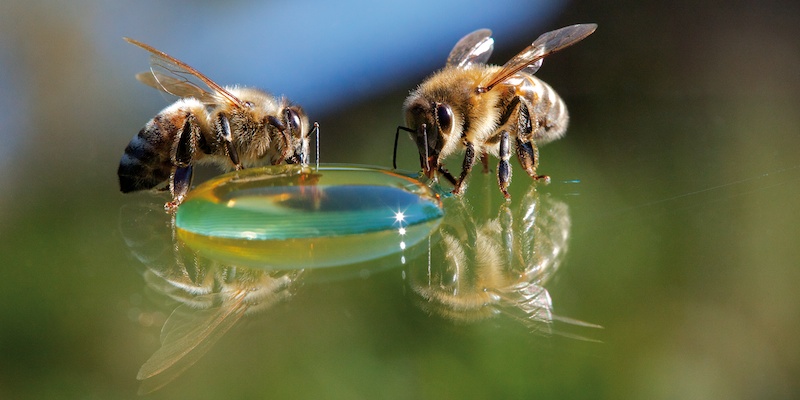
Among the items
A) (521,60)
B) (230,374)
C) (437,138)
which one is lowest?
(230,374)

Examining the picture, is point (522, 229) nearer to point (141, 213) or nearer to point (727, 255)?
point (727, 255)

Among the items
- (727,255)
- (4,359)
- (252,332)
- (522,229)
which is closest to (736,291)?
(727,255)

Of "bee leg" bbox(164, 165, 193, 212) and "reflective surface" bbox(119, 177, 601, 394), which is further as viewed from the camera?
"bee leg" bbox(164, 165, 193, 212)

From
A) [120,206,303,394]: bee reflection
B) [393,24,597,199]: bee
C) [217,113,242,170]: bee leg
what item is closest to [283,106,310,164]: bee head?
[217,113,242,170]: bee leg

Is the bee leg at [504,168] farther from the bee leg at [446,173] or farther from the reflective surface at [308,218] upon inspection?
the reflective surface at [308,218]

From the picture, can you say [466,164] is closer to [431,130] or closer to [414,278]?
[431,130]

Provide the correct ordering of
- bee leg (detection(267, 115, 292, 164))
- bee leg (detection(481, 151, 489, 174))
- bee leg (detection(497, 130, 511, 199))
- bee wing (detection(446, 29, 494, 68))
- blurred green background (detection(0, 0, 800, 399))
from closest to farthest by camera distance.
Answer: blurred green background (detection(0, 0, 800, 399)) < bee leg (detection(497, 130, 511, 199)) < bee leg (detection(267, 115, 292, 164)) < bee leg (detection(481, 151, 489, 174)) < bee wing (detection(446, 29, 494, 68))

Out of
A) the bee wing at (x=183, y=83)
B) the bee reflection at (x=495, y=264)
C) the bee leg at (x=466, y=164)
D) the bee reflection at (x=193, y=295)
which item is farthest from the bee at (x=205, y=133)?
the bee reflection at (x=495, y=264)

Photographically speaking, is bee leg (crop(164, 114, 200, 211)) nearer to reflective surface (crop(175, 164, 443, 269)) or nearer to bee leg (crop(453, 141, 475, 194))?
reflective surface (crop(175, 164, 443, 269))
